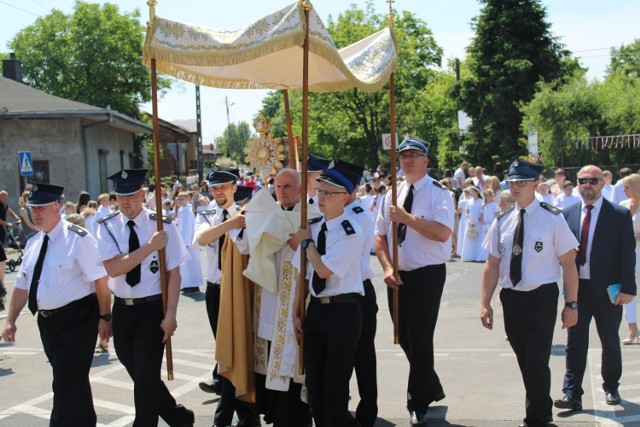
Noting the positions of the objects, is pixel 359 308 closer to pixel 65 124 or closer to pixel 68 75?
pixel 65 124

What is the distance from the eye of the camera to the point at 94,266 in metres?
5.84

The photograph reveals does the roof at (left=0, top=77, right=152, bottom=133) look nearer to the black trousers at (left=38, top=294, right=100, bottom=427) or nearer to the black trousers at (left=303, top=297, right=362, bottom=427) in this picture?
the black trousers at (left=38, top=294, right=100, bottom=427)

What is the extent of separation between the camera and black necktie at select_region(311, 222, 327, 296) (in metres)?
5.51

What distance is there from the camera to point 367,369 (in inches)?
243

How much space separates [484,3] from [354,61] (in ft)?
125

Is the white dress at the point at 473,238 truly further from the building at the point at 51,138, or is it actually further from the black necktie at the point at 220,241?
the building at the point at 51,138

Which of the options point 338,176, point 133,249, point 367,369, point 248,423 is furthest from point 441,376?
point 133,249

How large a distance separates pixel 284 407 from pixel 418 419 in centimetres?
112

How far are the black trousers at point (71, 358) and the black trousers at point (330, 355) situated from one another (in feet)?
5.47

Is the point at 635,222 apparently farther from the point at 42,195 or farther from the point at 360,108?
the point at 360,108

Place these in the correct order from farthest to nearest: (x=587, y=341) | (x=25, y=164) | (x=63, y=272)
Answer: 1. (x=25, y=164)
2. (x=587, y=341)
3. (x=63, y=272)

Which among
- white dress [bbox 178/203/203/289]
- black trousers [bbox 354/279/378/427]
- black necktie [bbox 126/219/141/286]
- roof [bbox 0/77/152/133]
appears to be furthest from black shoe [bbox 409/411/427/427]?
roof [bbox 0/77/152/133]

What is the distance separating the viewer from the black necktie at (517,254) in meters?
5.89

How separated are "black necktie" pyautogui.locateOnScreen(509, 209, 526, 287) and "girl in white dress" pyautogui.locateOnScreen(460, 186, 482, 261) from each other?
1206 cm
